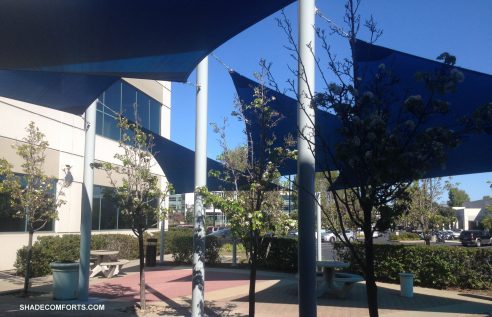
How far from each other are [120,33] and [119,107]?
61.5 ft

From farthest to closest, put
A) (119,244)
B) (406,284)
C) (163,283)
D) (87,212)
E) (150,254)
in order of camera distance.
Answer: (119,244), (150,254), (163,283), (406,284), (87,212)

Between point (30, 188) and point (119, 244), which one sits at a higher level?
point (30, 188)

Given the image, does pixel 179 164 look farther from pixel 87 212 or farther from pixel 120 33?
pixel 120 33

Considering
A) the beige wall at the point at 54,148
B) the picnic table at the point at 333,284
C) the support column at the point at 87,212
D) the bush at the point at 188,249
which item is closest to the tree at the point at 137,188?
the support column at the point at 87,212

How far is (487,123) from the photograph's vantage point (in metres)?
4.03

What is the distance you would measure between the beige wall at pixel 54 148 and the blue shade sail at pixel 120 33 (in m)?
10.9

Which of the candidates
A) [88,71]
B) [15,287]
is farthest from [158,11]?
[15,287]

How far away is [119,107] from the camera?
81.5ft

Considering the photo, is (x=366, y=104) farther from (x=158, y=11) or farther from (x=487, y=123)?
(x=158, y=11)

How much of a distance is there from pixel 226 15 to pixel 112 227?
65.0 feet

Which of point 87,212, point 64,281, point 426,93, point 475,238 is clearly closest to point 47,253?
point 64,281

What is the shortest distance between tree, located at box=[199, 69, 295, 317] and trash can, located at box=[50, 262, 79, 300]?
532 centimetres

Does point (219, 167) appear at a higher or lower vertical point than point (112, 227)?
higher

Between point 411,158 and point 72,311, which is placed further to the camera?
point 72,311
